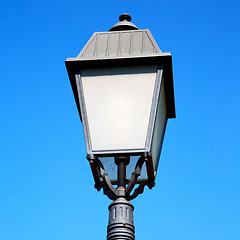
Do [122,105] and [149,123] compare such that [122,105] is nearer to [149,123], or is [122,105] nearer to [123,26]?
[149,123]

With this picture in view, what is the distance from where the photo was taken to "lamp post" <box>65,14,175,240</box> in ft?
11.6

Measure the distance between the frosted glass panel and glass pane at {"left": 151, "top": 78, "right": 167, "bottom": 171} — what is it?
16cm

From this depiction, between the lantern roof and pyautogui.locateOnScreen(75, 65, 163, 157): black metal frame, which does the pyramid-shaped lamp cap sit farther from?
pyautogui.locateOnScreen(75, 65, 163, 157): black metal frame

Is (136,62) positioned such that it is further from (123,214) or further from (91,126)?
(123,214)

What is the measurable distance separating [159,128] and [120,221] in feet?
3.39

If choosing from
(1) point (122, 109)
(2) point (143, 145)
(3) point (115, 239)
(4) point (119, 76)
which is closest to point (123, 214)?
(3) point (115, 239)

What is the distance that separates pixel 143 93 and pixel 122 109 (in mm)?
224

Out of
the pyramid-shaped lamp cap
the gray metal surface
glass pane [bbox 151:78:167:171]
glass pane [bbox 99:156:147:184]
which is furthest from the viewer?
the pyramid-shaped lamp cap

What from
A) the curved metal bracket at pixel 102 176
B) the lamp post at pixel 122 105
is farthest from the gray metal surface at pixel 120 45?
the curved metal bracket at pixel 102 176

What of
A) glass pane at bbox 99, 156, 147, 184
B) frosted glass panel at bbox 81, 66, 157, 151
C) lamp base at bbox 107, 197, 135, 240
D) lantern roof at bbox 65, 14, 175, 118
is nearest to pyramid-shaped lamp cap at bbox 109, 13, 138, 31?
lantern roof at bbox 65, 14, 175, 118

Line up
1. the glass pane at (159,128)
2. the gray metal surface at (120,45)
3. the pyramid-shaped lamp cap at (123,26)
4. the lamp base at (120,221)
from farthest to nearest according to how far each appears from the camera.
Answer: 1. the pyramid-shaped lamp cap at (123,26)
2. the gray metal surface at (120,45)
3. the glass pane at (159,128)
4. the lamp base at (120,221)

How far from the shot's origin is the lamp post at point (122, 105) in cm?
355

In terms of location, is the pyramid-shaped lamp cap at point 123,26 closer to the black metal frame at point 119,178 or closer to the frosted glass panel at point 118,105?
the frosted glass panel at point 118,105

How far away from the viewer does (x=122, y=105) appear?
377 cm
